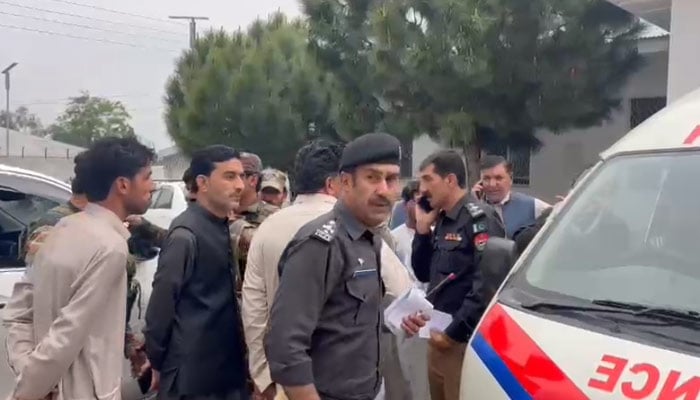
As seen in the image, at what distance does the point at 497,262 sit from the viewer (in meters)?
3.67

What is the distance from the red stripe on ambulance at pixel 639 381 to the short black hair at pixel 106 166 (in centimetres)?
187

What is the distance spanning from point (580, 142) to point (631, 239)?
14806 millimetres

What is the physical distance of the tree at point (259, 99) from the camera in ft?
81.4

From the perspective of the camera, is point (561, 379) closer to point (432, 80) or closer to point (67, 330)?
point (67, 330)

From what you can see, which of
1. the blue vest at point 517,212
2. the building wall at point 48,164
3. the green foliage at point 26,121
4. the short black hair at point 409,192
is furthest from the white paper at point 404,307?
the green foliage at point 26,121

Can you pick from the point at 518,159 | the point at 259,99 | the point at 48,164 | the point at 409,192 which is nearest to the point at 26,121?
the point at 48,164

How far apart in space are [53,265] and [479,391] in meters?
1.51

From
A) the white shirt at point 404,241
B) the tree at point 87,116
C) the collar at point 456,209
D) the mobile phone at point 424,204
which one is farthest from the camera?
the tree at point 87,116

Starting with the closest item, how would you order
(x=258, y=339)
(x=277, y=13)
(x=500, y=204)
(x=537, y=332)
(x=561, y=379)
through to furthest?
1. (x=561, y=379)
2. (x=537, y=332)
3. (x=258, y=339)
4. (x=500, y=204)
5. (x=277, y=13)

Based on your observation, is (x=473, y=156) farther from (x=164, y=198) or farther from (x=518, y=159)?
(x=164, y=198)

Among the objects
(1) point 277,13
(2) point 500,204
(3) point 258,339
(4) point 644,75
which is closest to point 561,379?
(3) point 258,339

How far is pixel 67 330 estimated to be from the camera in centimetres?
331

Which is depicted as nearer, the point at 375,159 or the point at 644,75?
the point at 375,159

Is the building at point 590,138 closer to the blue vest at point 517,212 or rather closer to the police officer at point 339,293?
the blue vest at point 517,212
